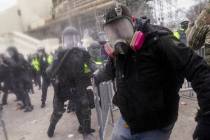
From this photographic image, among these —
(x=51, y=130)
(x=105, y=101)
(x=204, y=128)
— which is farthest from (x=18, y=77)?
(x=204, y=128)

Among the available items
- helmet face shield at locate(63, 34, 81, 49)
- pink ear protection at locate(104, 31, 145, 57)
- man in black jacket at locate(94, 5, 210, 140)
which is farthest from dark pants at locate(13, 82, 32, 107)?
pink ear protection at locate(104, 31, 145, 57)

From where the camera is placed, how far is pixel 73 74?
17.0ft

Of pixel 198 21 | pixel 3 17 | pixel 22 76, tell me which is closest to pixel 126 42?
pixel 198 21

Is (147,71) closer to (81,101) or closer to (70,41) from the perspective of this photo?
(70,41)

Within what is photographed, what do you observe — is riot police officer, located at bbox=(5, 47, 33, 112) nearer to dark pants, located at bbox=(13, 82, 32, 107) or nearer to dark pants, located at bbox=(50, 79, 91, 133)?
dark pants, located at bbox=(13, 82, 32, 107)

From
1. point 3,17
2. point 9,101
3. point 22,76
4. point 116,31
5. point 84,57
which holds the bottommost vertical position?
point 9,101

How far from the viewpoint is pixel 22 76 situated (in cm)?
882

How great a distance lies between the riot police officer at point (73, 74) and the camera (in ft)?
16.7

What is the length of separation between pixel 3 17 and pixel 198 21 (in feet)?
112

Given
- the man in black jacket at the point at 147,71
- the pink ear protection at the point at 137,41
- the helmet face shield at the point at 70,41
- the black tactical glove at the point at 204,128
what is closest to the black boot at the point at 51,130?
the helmet face shield at the point at 70,41

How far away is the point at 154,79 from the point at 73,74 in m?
3.02

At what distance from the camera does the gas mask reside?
88.0 inches

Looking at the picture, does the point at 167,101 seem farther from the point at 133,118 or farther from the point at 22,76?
the point at 22,76

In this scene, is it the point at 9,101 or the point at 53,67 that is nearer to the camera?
the point at 53,67
